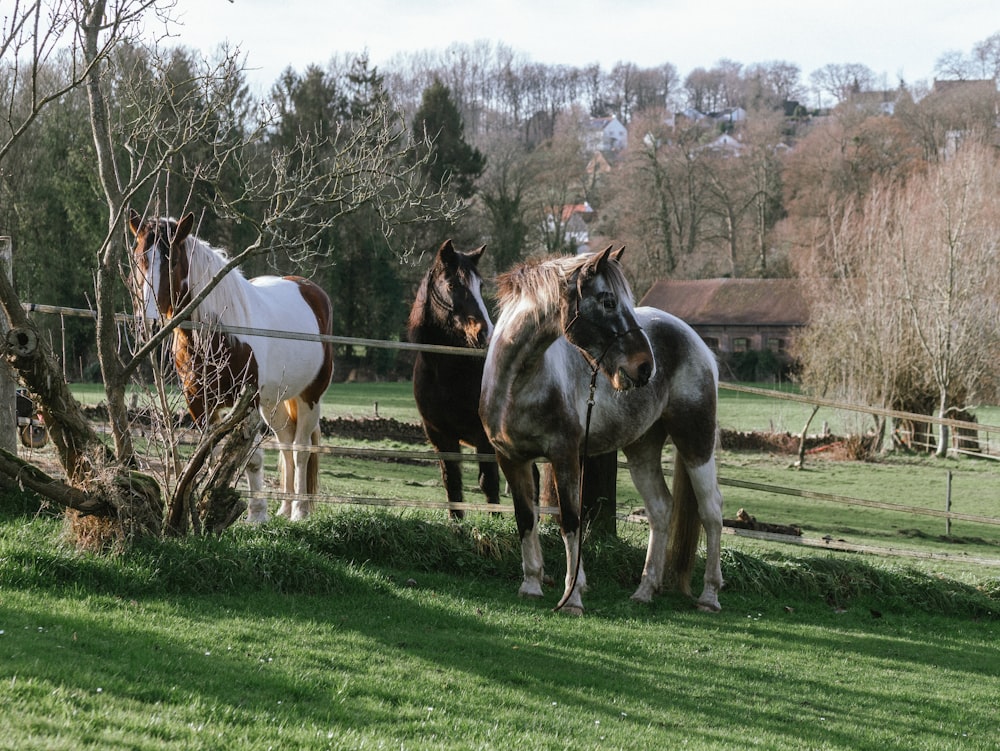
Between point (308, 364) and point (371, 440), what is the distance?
43.7ft

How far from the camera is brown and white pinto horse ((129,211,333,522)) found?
21.8 ft

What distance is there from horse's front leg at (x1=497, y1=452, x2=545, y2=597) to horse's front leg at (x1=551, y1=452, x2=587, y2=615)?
25 centimetres

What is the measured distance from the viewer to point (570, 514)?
20.5ft

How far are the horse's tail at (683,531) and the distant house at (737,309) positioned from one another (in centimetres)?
5106

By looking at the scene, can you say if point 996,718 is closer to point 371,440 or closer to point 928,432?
point 371,440

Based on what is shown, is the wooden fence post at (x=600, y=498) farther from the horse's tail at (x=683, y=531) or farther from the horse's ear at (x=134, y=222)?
the horse's ear at (x=134, y=222)

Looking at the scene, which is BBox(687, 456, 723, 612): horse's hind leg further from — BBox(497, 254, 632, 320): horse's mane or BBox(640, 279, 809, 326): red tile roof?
BBox(640, 279, 809, 326): red tile roof

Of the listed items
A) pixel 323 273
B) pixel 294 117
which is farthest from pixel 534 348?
pixel 294 117

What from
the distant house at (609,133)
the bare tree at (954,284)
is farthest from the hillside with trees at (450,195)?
the distant house at (609,133)

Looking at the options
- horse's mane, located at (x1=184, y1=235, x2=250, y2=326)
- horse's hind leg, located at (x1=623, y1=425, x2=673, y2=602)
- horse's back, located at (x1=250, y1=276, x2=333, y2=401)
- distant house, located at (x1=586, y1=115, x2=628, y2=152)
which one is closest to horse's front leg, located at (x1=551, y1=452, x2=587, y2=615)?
horse's hind leg, located at (x1=623, y1=425, x2=673, y2=602)

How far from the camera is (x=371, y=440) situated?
21.7 metres

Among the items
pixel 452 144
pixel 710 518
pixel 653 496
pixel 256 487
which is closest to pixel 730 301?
pixel 452 144

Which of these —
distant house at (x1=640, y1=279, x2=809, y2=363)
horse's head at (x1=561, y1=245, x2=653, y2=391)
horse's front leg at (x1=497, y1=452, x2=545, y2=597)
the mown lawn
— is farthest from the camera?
distant house at (x1=640, y1=279, x2=809, y2=363)

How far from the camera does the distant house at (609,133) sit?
9332 centimetres
